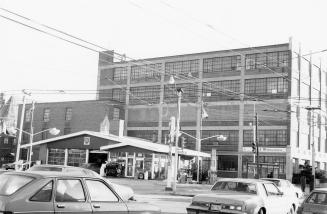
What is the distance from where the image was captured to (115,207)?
8.00 m

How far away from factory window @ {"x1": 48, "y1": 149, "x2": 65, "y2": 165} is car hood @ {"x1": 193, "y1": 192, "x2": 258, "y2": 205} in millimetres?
45728

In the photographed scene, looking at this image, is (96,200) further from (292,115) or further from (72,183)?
(292,115)

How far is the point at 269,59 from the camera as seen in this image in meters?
65.1

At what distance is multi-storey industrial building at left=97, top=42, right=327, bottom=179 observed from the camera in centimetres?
6288

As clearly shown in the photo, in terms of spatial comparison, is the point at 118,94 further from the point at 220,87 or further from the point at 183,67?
the point at 220,87

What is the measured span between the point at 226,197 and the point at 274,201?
7.24ft

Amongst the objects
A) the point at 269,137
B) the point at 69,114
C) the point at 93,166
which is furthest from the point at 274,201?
the point at 69,114

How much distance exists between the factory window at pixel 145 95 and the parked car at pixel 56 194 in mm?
67574

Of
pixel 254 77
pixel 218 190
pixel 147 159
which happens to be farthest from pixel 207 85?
pixel 218 190

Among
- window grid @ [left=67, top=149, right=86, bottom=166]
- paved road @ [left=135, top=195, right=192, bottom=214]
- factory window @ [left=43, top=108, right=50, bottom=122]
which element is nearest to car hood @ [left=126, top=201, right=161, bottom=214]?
paved road @ [left=135, top=195, right=192, bottom=214]

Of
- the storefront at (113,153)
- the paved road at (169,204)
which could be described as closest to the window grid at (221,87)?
the storefront at (113,153)

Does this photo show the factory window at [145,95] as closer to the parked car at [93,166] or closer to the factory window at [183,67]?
the factory window at [183,67]

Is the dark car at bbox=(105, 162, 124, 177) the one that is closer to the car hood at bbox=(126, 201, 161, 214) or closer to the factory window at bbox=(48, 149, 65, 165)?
the factory window at bbox=(48, 149, 65, 165)

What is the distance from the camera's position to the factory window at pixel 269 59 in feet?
208
